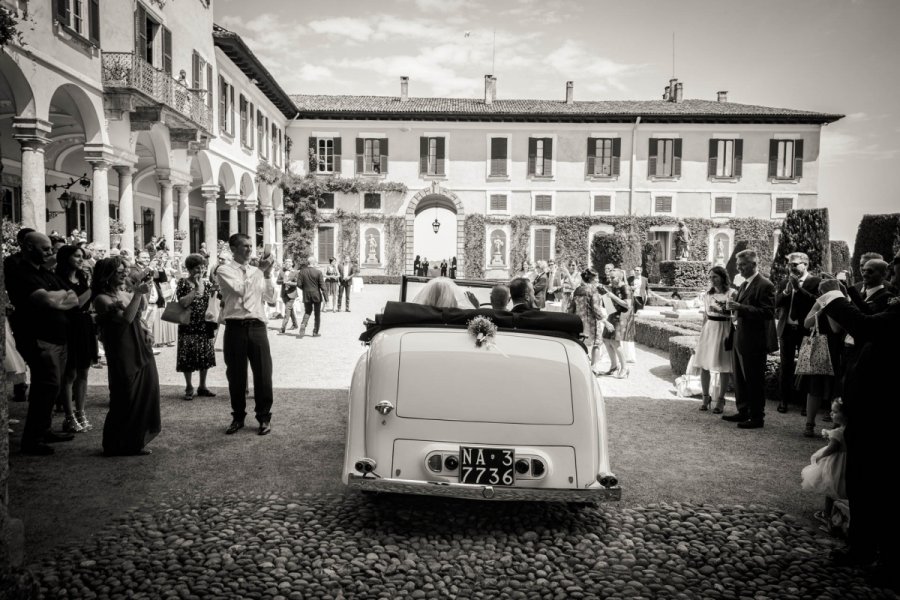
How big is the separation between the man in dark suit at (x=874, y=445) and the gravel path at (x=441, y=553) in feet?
0.55

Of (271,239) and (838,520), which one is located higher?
(271,239)

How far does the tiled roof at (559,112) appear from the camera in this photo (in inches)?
1395

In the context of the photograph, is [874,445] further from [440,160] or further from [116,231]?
[440,160]

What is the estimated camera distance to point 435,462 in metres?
3.63

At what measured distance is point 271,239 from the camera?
3238cm

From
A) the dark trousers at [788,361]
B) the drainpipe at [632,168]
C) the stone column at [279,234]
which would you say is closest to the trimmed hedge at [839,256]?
the drainpipe at [632,168]

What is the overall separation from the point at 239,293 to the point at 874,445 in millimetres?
4893

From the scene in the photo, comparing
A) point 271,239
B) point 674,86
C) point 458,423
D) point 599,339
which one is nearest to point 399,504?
point 458,423

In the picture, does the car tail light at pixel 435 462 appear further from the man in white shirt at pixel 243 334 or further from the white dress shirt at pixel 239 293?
the white dress shirt at pixel 239 293

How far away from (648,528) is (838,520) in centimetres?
110

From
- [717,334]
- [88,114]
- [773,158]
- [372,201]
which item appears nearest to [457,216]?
[372,201]

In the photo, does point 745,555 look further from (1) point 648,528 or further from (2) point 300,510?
(2) point 300,510

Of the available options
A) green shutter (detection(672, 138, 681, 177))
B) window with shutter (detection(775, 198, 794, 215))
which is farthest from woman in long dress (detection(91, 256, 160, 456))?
window with shutter (detection(775, 198, 794, 215))

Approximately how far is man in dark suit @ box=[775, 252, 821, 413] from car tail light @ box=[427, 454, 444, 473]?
4.94 m
